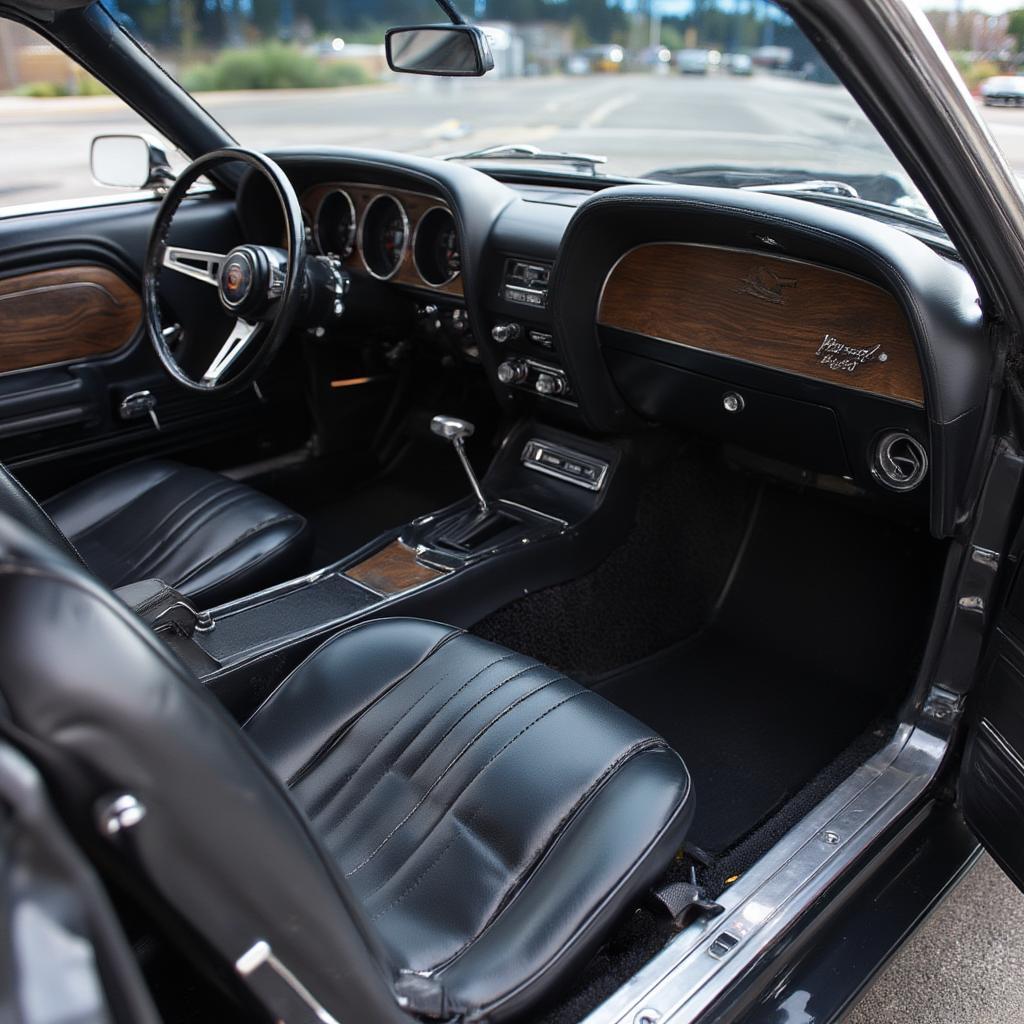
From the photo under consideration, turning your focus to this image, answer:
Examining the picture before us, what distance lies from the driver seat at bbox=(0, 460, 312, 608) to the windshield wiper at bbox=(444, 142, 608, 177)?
3.87ft

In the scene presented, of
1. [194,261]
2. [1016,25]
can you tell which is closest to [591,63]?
[1016,25]

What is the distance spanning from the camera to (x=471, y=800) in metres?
1.38

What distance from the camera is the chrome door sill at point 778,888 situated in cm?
123

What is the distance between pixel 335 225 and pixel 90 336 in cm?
76

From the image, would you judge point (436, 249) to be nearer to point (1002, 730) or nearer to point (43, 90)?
point (1002, 730)

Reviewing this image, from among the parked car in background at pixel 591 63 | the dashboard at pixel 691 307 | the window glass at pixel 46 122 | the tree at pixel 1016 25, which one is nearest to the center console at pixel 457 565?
the dashboard at pixel 691 307

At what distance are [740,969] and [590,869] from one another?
0.25 meters

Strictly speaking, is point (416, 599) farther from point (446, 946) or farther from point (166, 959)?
point (166, 959)

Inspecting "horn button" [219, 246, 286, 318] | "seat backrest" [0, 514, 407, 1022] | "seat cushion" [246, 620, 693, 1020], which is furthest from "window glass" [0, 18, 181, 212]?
"seat backrest" [0, 514, 407, 1022]

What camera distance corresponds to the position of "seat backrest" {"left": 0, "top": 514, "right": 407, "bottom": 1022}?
0.66 m

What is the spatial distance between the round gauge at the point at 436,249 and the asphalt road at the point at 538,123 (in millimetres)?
332

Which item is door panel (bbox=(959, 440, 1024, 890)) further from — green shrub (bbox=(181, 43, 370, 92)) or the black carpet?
green shrub (bbox=(181, 43, 370, 92))

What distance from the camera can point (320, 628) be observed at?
1.97 m

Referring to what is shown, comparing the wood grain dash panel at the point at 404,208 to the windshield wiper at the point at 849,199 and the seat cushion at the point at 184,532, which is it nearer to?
the seat cushion at the point at 184,532
